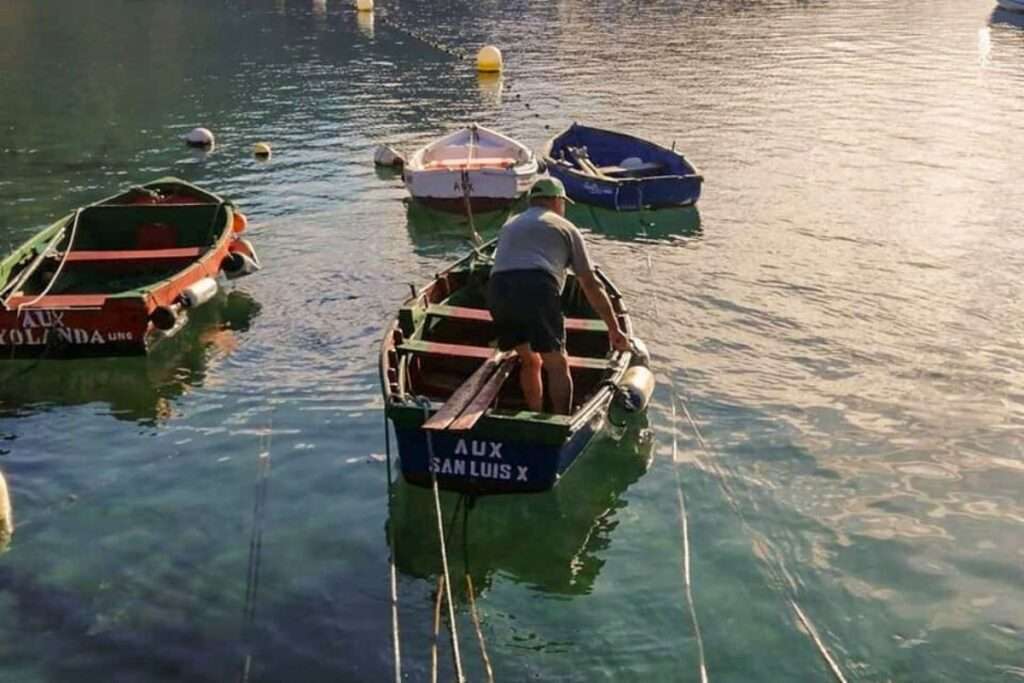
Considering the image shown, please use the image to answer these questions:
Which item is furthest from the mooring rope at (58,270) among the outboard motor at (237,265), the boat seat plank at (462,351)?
the boat seat plank at (462,351)

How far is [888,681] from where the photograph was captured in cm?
841

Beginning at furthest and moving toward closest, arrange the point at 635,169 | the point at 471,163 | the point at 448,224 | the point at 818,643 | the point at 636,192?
1. the point at 635,169
2. the point at 471,163
3. the point at 448,224
4. the point at 636,192
5. the point at 818,643

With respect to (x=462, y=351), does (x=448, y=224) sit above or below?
below

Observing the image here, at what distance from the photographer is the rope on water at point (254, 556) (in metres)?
8.56

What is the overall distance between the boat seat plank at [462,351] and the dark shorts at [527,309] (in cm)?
112

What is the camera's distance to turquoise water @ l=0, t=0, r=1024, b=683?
349 inches

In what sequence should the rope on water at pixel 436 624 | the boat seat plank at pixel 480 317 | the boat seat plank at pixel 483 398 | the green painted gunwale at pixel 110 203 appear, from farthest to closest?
the green painted gunwale at pixel 110 203 < the boat seat plank at pixel 480 317 < the boat seat plank at pixel 483 398 < the rope on water at pixel 436 624

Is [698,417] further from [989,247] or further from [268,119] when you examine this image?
[268,119]

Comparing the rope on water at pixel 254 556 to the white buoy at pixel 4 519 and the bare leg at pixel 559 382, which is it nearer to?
the white buoy at pixel 4 519

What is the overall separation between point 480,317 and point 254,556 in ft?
14.8

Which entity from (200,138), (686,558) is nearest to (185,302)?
(686,558)

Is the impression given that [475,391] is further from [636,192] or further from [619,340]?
[636,192]

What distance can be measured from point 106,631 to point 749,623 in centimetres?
555

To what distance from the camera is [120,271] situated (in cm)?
1661
